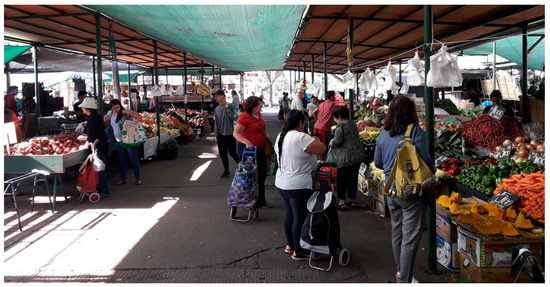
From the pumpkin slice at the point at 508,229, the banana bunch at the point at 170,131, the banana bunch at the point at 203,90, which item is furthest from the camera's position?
the banana bunch at the point at 203,90

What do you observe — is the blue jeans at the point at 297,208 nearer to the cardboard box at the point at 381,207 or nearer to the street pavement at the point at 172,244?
the street pavement at the point at 172,244

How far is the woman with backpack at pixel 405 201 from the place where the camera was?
11.5ft

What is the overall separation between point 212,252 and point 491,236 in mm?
2819

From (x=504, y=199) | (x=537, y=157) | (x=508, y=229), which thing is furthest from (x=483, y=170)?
(x=508, y=229)

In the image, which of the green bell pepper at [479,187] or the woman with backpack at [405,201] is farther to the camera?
the green bell pepper at [479,187]

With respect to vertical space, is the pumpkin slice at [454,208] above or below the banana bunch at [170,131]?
below

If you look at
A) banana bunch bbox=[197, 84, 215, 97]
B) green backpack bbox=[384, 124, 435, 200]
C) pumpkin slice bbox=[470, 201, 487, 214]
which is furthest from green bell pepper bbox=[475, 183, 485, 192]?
banana bunch bbox=[197, 84, 215, 97]

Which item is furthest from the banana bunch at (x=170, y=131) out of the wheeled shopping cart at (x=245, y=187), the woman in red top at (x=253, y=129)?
the wheeled shopping cart at (x=245, y=187)

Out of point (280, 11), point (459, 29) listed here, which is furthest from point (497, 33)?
point (280, 11)

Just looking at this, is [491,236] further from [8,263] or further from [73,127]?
[73,127]

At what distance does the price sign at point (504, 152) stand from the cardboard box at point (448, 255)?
2800 millimetres

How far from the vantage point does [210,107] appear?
2216cm

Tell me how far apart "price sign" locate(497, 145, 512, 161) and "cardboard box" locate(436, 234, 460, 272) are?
280 centimetres

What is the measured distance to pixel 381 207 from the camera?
6176 mm
